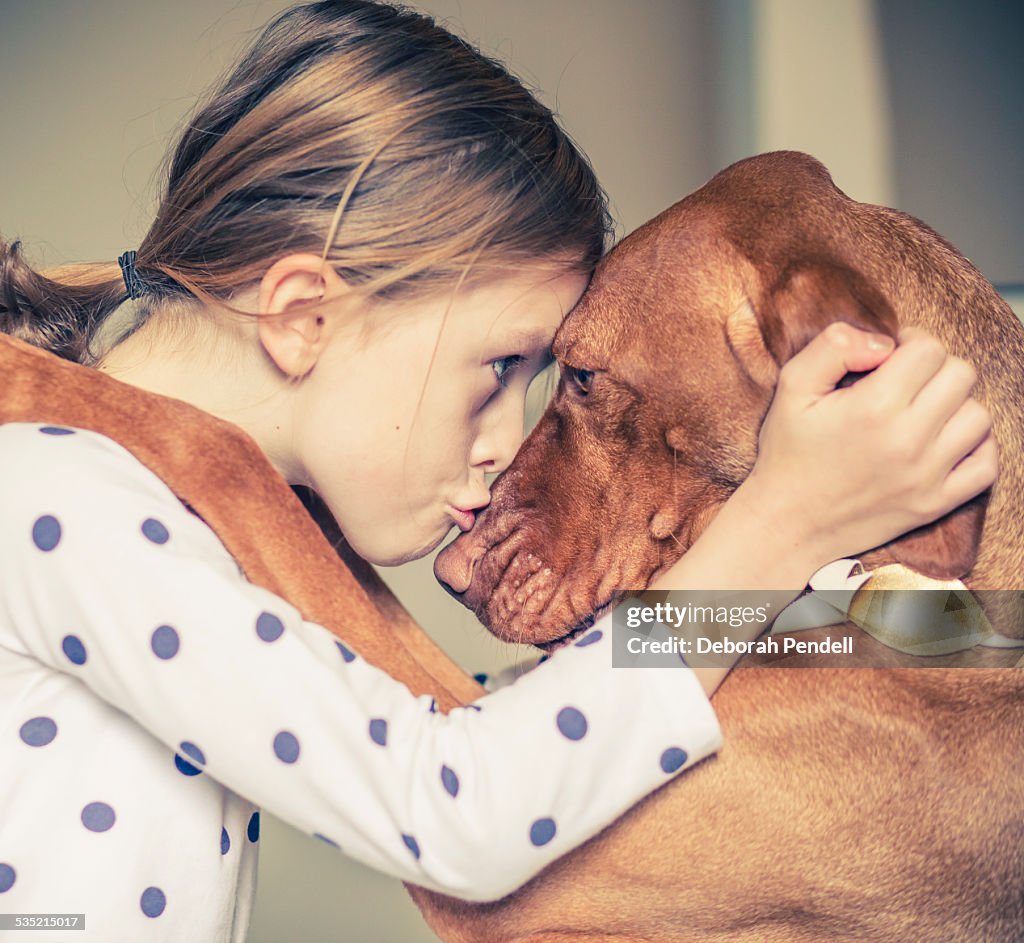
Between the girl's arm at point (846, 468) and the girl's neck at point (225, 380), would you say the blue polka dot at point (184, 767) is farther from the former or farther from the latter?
the girl's arm at point (846, 468)

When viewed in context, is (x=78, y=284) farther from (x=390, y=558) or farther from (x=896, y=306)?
(x=896, y=306)

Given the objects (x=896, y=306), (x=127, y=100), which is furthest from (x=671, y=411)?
(x=127, y=100)

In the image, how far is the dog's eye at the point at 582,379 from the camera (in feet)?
4.96

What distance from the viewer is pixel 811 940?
4.09ft

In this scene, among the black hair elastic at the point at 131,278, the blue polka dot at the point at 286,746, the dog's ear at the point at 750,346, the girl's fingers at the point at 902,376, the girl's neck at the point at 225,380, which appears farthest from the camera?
the black hair elastic at the point at 131,278

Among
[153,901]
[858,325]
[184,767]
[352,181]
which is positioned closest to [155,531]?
[184,767]

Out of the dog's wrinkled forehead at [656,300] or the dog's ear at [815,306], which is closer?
the dog's ear at [815,306]

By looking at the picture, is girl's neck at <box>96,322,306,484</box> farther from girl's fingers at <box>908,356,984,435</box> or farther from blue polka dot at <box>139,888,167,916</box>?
girl's fingers at <box>908,356,984,435</box>

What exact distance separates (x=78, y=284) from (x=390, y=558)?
2.10 feet

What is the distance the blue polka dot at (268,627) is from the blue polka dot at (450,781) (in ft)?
0.71

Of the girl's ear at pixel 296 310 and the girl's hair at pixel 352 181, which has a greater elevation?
the girl's hair at pixel 352 181

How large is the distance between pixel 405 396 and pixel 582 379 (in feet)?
0.92

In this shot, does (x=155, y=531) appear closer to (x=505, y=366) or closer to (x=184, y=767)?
(x=184, y=767)

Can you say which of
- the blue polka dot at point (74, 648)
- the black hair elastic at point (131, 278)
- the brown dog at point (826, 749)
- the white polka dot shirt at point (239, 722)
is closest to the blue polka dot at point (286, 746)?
the white polka dot shirt at point (239, 722)
